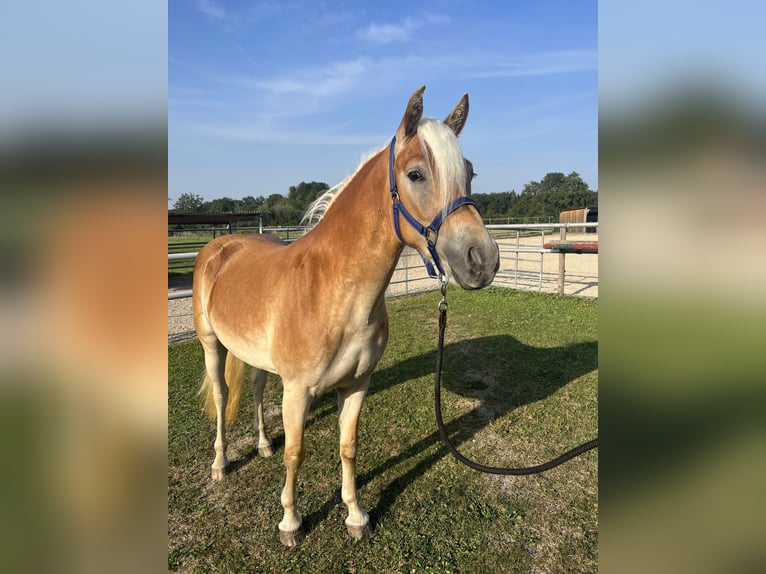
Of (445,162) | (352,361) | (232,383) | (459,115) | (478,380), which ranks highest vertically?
(459,115)

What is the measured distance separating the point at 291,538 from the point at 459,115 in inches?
101

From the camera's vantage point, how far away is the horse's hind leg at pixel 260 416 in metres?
3.23

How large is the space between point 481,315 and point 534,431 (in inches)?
170

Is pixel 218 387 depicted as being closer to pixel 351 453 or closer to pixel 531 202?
pixel 351 453

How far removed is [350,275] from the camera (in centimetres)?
198

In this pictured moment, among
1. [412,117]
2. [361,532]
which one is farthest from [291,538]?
[412,117]

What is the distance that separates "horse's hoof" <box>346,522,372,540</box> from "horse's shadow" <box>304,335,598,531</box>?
0.41 feet

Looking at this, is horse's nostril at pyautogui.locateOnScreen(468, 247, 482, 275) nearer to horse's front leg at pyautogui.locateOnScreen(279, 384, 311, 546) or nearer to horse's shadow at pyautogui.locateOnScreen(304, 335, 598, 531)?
horse's front leg at pyautogui.locateOnScreen(279, 384, 311, 546)

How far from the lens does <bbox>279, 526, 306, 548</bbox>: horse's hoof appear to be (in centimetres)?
231

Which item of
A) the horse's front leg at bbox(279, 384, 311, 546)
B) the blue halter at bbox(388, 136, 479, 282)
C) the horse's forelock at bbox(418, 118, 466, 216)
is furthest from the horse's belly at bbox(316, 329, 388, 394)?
the horse's forelock at bbox(418, 118, 466, 216)
